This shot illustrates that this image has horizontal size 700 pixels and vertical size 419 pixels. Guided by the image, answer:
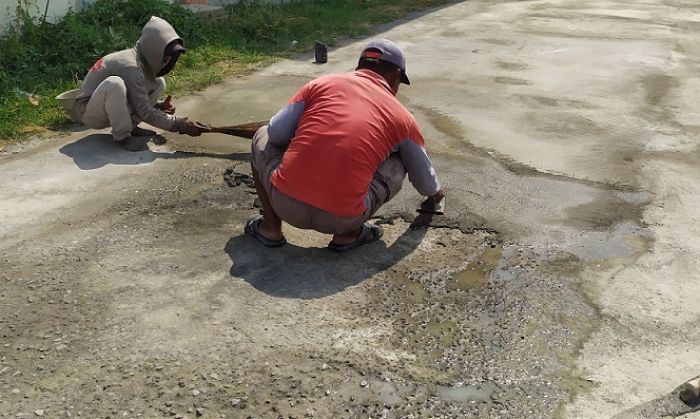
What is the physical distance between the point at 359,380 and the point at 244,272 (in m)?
1.07

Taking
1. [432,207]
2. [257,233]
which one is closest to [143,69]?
[257,233]

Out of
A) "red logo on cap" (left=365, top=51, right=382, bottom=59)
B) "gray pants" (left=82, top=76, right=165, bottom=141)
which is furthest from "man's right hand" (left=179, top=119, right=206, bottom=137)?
"red logo on cap" (left=365, top=51, right=382, bottom=59)

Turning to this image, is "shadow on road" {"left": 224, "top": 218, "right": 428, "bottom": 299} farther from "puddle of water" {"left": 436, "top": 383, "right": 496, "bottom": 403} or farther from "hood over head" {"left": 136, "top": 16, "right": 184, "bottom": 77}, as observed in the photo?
"hood over head" {"left": 136, "top": 16, "right": 184, "bottom": 77}

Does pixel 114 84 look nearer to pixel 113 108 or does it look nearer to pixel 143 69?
pixel 113 108

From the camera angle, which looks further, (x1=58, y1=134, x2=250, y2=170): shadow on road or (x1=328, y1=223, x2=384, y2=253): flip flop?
(x1=58, y1=134, x2=250, y2=170): shadow on road

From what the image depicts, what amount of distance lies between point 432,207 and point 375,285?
0.96 m

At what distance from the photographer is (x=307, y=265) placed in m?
3.88

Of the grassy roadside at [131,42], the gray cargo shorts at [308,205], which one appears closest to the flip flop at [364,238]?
the gray cargo shorts at [308,205]

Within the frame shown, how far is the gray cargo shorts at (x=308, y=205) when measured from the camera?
377 centimetres

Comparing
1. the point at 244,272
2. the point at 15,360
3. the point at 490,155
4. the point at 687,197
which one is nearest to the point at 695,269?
the point at 687,197

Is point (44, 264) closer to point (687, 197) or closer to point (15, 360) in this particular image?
point (15, 360)

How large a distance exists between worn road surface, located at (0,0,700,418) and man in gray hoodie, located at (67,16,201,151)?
7.8 inches

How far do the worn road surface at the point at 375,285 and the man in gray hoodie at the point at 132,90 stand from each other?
199mm

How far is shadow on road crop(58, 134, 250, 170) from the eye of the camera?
521cm
